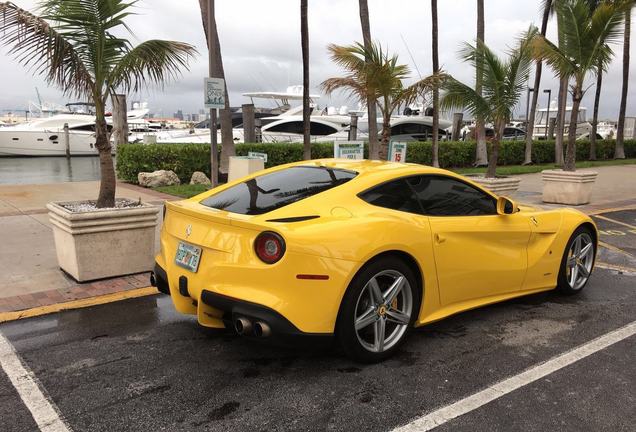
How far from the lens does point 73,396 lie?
3.07m

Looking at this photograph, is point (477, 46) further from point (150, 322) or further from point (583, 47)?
point (150, 322)

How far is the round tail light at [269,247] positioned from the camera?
313cm

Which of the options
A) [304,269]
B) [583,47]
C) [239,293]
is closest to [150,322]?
[239,293]

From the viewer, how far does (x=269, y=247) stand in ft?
10.4

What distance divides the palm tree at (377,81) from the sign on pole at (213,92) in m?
2.20

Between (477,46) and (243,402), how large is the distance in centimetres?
911

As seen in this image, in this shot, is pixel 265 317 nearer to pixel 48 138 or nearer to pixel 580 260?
pixel 580 260

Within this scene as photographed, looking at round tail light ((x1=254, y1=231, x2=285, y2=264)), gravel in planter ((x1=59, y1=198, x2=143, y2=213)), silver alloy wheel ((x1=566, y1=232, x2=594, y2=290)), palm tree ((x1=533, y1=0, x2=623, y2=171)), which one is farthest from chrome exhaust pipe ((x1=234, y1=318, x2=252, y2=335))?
palm tree ((x1=533, y1=0, x2=623, y2=171))

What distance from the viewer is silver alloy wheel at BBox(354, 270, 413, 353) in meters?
3.45

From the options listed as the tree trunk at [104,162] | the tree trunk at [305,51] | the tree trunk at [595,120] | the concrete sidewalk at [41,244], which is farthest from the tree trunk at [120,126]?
the tree trunk at [595,120]

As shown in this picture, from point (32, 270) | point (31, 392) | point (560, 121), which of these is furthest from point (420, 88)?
point (560, 121)

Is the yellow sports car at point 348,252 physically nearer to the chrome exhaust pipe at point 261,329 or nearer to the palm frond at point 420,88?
the chrome exhaust pipe at point 261,329

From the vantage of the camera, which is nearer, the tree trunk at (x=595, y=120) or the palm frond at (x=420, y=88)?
the palm frond at (x=420, y=88)

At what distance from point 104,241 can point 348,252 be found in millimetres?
3118
